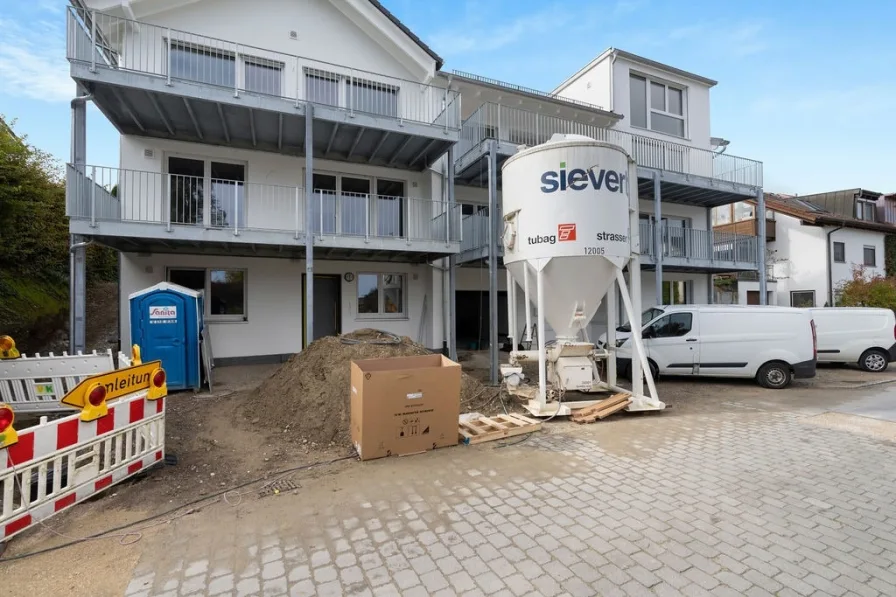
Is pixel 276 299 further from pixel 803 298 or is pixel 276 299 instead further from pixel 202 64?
pixel 803 298

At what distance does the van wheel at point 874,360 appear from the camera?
10.4 metres

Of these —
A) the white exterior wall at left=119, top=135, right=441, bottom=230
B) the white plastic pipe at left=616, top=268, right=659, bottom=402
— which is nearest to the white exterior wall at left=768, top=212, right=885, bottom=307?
the white plastic pipe at left=616, top=268, right=659, bottom=402

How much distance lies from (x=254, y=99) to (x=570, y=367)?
25.5ft

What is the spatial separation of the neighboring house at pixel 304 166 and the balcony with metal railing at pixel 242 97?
0.12ft

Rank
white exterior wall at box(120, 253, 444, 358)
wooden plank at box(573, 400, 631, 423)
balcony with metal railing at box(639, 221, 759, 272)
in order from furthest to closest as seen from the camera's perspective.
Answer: balcony with metal railing at box(639, 221, 759, 272) < white exterior wall at box(120, 253, 444, 358) < wooden plank at box(573, 400, 631, 423)

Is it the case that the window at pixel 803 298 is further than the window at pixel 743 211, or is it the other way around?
the window at pixel 743 211

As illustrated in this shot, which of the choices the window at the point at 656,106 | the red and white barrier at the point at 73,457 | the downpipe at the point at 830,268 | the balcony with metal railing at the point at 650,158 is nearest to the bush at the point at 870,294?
the downpipe at the point at 830,268

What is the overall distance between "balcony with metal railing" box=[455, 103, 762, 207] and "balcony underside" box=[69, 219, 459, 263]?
123 inches

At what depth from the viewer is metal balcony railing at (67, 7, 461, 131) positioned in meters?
7.83

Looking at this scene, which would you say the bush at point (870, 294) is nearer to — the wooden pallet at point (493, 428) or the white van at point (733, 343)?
the white van at point (733, 343)

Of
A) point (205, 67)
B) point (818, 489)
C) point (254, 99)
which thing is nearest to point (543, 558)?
point (818, 489)

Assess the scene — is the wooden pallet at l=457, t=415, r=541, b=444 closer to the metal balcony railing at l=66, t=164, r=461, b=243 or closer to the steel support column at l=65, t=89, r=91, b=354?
the metal balcony railing at l=66, t=164, r=461, b=243

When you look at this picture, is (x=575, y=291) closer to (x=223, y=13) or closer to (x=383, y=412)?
(x=383, y=412)

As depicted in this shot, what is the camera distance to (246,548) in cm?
282
